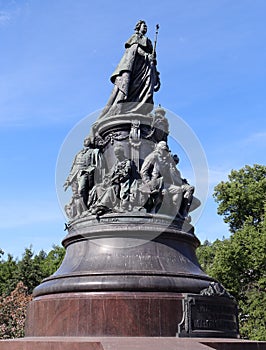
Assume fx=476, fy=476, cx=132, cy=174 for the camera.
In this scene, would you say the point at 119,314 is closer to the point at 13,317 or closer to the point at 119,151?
the point at 119,151

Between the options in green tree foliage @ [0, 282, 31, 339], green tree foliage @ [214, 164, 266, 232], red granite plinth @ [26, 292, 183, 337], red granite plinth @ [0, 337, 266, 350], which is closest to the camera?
red granite plinth @ [0, 337, 266, 350]

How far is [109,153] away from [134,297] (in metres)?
4.25

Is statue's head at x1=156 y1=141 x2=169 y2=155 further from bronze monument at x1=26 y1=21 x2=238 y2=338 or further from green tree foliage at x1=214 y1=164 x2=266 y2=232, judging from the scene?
green tree foliage at x1=214 y1=164 x2=266 y2=232

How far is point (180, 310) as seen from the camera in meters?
8.84

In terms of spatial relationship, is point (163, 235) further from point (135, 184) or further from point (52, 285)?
point (52, 285)

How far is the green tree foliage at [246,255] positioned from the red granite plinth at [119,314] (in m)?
16.5

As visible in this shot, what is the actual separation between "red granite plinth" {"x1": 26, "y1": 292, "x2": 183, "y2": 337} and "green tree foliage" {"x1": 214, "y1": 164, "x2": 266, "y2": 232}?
66.7ft

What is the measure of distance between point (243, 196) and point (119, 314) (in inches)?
849

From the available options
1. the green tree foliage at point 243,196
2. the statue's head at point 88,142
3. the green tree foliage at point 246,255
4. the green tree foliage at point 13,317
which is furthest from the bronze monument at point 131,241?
the green tree foliage at point 243,196

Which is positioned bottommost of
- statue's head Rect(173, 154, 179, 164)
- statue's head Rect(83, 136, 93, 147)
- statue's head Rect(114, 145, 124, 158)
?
statue's head Rect(114, 145, 124, 158)

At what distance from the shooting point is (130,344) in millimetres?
7551

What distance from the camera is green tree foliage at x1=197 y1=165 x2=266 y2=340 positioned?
24.8 metres

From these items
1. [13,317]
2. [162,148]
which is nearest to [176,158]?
[162,148]

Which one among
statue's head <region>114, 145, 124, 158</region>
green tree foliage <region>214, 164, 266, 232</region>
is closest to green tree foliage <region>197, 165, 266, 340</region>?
green tree foliage <region>214, 164, 266, 232</region>
